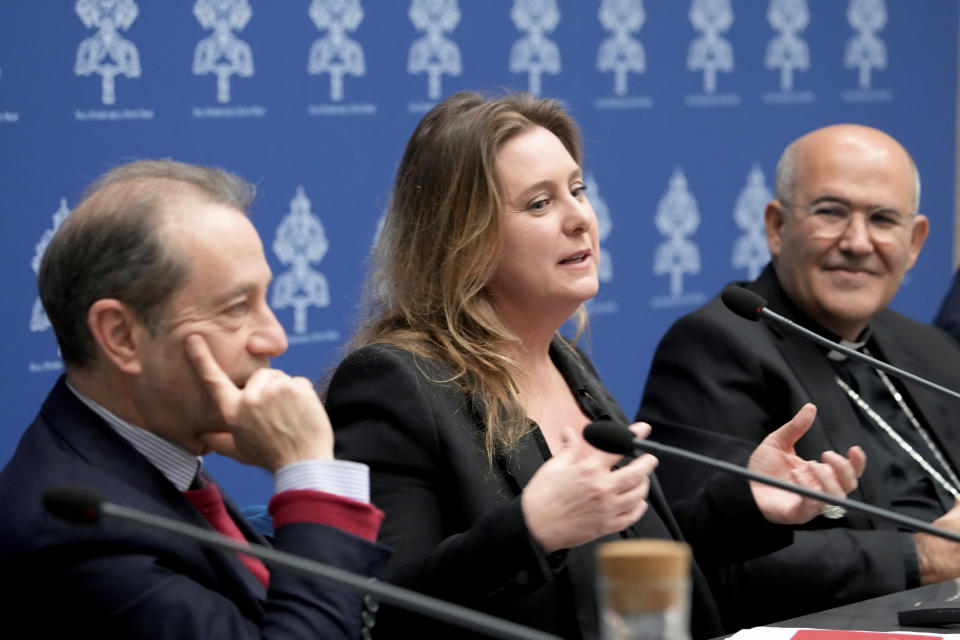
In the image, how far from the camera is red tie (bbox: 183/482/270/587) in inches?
72.1

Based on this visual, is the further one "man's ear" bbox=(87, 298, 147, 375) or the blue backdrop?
the blue backdrop

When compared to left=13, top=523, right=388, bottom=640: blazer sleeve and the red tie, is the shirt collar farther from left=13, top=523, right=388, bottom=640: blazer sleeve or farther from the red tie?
left=13, top=523, right=388, bottom=640: blazer sleeve

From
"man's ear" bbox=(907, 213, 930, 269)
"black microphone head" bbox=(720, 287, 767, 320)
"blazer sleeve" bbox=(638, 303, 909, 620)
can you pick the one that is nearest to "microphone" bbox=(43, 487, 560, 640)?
"black microphone head" bbox=(720, 287, 767, 320)

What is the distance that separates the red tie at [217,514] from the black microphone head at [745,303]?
87cm

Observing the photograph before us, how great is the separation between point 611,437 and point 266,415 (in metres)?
0.46

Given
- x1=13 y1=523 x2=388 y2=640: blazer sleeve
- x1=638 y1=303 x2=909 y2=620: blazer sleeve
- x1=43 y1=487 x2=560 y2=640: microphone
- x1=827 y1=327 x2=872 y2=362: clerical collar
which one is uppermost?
x1=43 y1=487 x2=560 y2=640: microphone

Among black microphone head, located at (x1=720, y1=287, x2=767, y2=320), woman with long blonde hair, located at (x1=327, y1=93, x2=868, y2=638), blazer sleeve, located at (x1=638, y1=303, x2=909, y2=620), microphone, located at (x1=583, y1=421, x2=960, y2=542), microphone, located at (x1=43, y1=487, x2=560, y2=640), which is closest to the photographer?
microphone, located at (x1=43, y1=487, x2=560, y2=640)

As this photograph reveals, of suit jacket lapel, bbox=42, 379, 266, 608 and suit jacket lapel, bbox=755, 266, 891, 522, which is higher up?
suit jacket lapel, bbox=42, 379, 266, 608

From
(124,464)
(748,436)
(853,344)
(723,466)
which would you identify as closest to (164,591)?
(124,464)

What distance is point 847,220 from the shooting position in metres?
3.22

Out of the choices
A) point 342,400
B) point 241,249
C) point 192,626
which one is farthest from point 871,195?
point 192,626

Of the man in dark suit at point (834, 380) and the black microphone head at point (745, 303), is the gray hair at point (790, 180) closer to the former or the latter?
the man in dark suit at point (834, 380)

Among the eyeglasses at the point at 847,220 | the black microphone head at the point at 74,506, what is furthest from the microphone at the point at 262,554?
the eyeglasses at the point at 847,220

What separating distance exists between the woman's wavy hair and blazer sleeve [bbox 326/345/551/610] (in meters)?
0.09
